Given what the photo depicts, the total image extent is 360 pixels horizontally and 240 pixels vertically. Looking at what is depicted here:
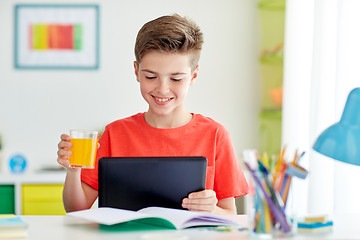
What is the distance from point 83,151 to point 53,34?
253 cm

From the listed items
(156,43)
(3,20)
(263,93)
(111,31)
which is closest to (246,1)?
(263,93)

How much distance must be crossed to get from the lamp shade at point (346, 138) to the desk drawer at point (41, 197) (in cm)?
233

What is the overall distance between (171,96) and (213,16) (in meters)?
2.25

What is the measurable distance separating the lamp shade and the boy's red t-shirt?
497mm

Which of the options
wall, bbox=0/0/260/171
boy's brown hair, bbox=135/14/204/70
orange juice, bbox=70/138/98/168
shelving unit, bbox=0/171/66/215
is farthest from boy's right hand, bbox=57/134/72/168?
wall, bbox=0/0/260/171

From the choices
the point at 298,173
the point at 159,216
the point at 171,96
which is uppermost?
the point at 171,96

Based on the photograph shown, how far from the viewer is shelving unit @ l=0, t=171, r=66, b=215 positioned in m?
3.45

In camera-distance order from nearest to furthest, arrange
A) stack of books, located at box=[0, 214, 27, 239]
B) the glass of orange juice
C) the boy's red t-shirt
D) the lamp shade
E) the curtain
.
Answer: stack of books, located at box=[0, 214, 27, 239]
the lamp shade
the glass of orange juice
the boy's red t-shirt
the curtain

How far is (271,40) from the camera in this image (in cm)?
391

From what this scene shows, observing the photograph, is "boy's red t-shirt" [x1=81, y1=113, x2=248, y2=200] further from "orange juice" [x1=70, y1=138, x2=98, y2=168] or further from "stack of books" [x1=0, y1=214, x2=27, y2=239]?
"stack of books" [x1=0, y1=214, x2=27, y2=239]

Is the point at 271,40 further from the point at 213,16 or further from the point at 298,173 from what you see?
the point at 298,173

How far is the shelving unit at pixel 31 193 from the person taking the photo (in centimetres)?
345

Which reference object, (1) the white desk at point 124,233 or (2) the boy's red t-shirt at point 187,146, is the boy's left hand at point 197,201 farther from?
(2) the boy's red t-shirt at point 187,146

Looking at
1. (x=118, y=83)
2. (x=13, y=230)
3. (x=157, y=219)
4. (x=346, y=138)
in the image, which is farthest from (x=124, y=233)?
(x=118, y=83)
